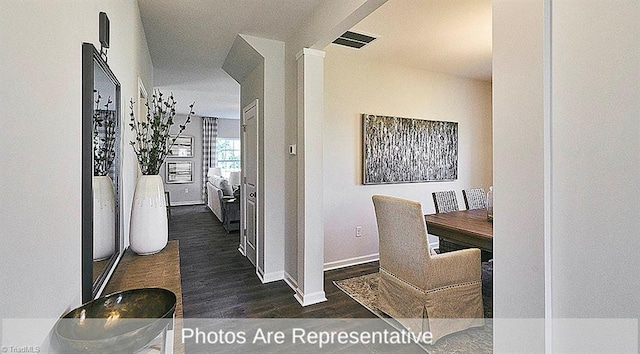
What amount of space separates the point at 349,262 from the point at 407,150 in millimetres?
1672

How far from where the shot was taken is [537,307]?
3.11 ft

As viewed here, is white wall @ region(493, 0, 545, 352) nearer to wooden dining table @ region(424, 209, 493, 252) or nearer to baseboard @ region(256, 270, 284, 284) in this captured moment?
wooden dining table @ region(424, 209, 493, 252)

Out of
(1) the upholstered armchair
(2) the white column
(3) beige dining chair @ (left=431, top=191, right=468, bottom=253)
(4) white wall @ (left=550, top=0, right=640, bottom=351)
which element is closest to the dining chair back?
(3) beige dining chair @ (left=431, top=191, right=468, bottom=253)

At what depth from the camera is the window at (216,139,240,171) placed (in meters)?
9.65

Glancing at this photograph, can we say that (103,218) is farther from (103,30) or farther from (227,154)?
(227,154)

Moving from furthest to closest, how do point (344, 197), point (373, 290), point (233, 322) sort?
point (344, 197) < point (373, 290) < point (233, 322)

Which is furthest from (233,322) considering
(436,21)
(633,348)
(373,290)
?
(436,21)

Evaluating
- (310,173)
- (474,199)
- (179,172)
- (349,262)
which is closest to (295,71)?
(310,173)

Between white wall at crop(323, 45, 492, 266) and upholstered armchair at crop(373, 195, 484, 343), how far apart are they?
4.67 feet

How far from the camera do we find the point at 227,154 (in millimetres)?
9797

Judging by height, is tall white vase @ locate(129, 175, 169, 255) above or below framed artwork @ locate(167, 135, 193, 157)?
below

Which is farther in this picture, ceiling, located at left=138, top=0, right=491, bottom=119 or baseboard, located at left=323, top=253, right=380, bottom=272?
baseboard, located at left=323, top=253, right=380, bottom=272

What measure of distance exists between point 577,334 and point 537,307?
0.35 feet

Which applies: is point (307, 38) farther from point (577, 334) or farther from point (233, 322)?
point (577, 334)
